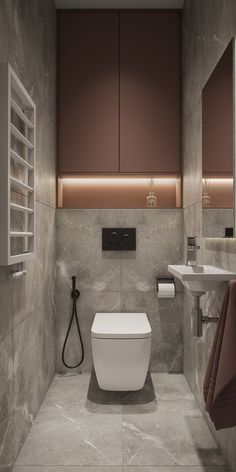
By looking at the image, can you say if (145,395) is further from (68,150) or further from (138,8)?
(138,8)

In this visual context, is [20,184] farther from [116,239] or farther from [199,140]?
[116,239]

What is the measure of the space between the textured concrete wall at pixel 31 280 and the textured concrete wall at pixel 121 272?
154 millimetres

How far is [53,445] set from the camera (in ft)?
6.19

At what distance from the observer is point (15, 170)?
1.76 metres

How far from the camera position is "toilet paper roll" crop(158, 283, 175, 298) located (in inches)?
107

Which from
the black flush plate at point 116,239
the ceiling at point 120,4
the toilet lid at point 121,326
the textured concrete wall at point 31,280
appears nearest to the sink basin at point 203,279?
the toilet lid at point 121,326

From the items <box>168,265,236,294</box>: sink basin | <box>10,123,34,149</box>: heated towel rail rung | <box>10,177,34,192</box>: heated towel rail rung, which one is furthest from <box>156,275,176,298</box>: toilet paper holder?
<box>10,123,34,149</box>: heated towel rail rung

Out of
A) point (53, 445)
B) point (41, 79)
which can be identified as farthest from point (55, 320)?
point (41, 79)

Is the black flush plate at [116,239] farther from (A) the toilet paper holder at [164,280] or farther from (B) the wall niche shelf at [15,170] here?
(B) the wall niche shelf at [15,170]

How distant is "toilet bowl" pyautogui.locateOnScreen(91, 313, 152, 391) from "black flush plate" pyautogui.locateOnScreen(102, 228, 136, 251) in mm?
741

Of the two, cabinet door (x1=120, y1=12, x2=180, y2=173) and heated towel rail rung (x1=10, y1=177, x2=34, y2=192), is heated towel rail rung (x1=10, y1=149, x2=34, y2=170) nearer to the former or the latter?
heated towel rail rung (x1=10, y1=177, x2=34, y2=192)

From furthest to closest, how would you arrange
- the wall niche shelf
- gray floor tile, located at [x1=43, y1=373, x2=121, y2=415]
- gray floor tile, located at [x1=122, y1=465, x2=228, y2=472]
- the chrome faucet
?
gray floor tile, located at [x1=43, y1=373, x2=121, y2=415] < the chrome faucet < gray floor tile, located at [x1=122, y1=465, x2=228, y2=472] < the wall niche shelf

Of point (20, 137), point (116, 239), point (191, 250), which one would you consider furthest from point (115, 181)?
point (20, 137)

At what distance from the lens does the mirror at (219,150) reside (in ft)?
5.31
